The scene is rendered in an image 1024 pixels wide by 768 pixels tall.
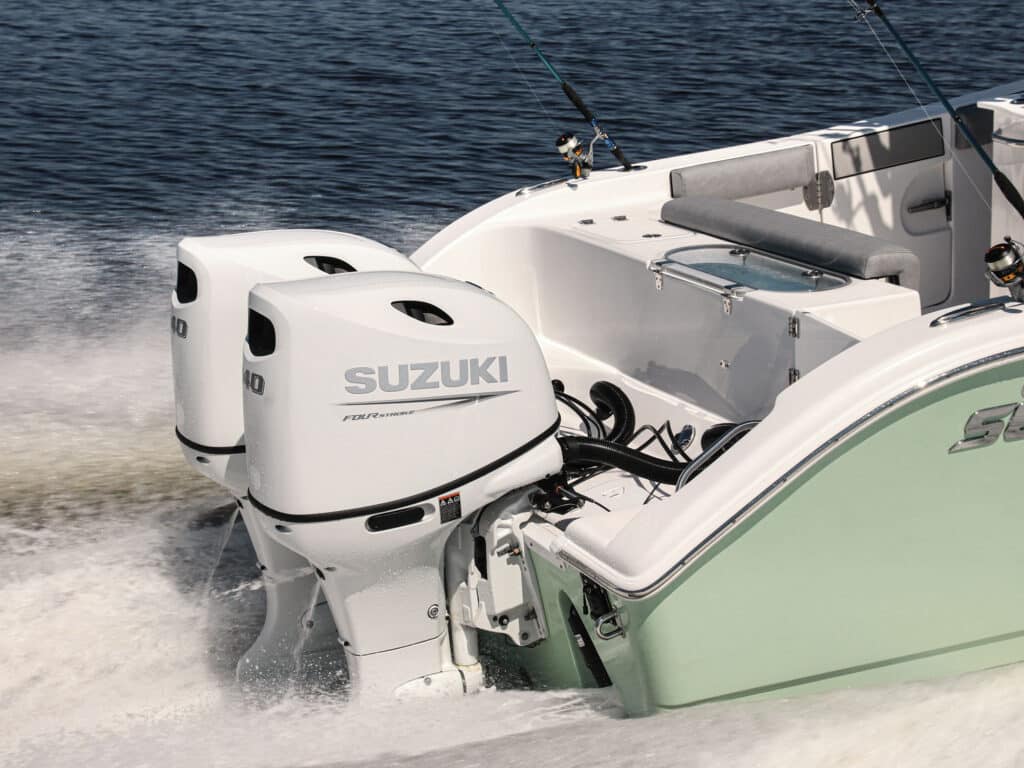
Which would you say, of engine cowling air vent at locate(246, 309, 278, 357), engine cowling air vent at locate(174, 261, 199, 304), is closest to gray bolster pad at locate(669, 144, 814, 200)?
engine cowling air vent at locate(174, 261, 199, 304)

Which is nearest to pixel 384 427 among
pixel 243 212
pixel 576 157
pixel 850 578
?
pixel 850 578

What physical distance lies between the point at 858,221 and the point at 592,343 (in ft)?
3.13

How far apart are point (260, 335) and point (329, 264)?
1.66 feet

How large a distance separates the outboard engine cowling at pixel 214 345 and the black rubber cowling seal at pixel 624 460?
0.69m

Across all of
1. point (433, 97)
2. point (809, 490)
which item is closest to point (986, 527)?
point (809, 490)

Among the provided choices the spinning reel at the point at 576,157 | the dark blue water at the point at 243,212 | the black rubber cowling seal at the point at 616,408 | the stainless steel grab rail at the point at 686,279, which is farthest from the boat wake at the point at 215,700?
the spinning reel at the point at 576,157

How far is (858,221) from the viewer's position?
429 cm

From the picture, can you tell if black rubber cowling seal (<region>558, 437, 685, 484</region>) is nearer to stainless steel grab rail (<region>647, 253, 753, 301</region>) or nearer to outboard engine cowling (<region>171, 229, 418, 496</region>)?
stainless steel grab rail (<region>647, 253, 753, 301</region>)

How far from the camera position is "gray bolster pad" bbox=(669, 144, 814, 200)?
13.5 feet

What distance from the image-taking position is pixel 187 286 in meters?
3.04

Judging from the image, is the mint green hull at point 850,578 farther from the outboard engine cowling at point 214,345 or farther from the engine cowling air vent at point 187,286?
the engine cowling air vent at point 187,286

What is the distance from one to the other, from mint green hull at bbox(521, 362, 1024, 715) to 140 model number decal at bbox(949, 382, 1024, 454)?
0.02 metres

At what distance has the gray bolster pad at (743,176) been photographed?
4.12 m

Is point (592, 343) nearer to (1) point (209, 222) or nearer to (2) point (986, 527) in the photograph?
(2) point (986, 527)
